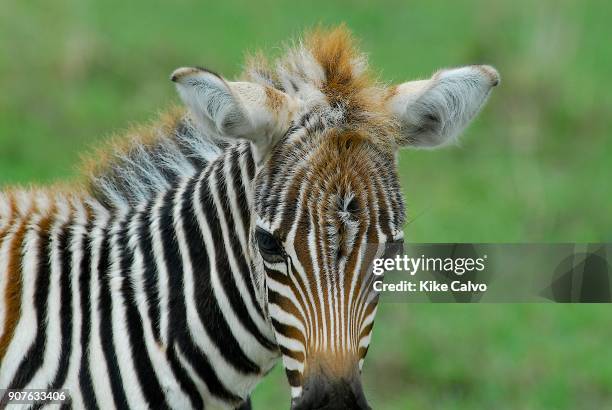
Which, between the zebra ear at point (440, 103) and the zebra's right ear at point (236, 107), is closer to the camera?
the zebra's right ear at point (236, 107)

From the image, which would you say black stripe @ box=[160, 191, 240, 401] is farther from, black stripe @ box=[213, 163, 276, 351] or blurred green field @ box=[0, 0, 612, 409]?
blurred green field @ box=[0, 0, 612, 409]

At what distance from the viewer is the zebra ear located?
185 inches

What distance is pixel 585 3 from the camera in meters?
19.5

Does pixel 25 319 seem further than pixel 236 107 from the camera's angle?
Yes

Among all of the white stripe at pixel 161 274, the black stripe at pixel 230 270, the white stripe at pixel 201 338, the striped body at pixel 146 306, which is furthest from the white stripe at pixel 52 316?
the black stripe at pixel 230 270

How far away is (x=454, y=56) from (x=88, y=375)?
1303 centimetres

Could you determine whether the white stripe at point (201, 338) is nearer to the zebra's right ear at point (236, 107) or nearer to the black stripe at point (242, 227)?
the black stripe at point (242, 227)

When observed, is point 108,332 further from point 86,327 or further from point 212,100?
point 212,100

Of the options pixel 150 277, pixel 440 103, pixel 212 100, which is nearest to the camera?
pixel 212 100

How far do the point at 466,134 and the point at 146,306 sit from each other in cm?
982

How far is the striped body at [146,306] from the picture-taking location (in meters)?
4.81

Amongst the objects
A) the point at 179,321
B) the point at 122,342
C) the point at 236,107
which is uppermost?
the point at 236,107

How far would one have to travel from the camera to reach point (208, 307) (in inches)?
195

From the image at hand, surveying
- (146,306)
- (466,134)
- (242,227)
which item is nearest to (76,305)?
(146,306)
